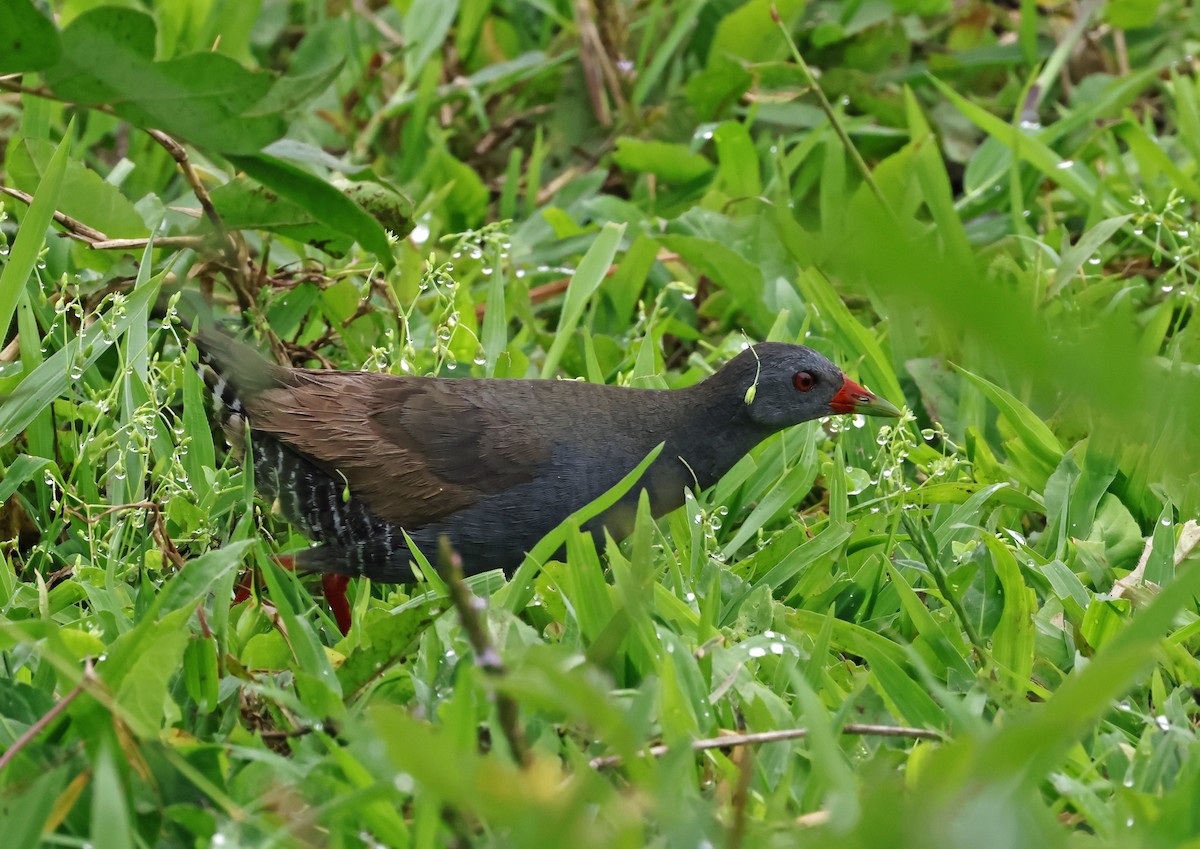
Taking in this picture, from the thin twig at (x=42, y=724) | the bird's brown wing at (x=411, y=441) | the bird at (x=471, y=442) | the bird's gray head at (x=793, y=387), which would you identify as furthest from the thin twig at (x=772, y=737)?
the bird's gray head at (x=793, y=387)

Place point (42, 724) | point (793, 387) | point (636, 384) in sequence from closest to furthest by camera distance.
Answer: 1. point (42, 724)
2. point (793, 387)
3. point (636, 384)

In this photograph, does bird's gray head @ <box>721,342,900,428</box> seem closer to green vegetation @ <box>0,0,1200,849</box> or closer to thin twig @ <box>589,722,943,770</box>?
green vegetation @ <box>0,0,1200,849</box>

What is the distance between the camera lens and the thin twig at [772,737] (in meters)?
2.20

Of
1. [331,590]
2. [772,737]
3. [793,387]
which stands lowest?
[331,590]

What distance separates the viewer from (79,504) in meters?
3.38

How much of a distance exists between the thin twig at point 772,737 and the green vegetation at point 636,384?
25 mm

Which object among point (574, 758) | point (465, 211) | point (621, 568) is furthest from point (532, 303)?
point (574, 758)

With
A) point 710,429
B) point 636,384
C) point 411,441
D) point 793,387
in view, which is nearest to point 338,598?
point 411,441

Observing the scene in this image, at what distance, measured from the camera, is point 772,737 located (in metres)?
2.24

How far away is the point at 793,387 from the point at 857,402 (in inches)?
7.3

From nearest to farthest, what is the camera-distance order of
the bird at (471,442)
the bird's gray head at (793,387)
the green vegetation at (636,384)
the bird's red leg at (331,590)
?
the green vegetation at (636,384), the bird's red leg at (331,590), the bird at (471,442), the bird's gray head at (793,387)

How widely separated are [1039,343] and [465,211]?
183 inches

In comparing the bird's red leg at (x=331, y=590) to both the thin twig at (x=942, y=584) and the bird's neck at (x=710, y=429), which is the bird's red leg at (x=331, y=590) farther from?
the thin twig at (x=942, y=584)

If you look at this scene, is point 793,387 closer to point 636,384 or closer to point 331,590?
point 636,384
